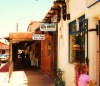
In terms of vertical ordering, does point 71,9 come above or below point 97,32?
above

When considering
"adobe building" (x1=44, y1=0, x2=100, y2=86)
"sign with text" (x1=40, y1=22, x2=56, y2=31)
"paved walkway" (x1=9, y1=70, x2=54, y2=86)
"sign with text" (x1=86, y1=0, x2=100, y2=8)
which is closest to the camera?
"sign with text" (x1=86, y1=0, x2=100, y2=8)

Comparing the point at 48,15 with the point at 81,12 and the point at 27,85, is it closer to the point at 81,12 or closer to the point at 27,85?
the point at 27,85

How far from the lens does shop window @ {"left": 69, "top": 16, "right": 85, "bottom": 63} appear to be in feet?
32.2

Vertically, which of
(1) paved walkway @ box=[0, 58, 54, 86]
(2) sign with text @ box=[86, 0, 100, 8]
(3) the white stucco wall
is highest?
(2) sign with text @ box=[86, 0, 100, 8]

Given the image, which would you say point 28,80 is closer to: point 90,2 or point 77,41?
point 77,41

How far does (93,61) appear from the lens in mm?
8469

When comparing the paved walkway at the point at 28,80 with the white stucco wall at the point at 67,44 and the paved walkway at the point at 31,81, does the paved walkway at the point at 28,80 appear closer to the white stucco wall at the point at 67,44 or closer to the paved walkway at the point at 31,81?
the paved walkway at the point at 31,81

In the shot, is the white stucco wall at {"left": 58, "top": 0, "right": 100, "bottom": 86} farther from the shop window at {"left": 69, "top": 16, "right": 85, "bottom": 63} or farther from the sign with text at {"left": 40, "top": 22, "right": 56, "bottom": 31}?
the sign with text at {"left": 40, "top": 22, "right": 56, "bottom": 31}

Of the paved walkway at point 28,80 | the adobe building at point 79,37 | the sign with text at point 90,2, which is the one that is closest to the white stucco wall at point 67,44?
the adobe building at point 79,37

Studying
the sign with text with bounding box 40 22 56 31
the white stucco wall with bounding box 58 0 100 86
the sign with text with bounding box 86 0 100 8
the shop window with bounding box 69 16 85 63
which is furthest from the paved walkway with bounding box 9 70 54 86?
the sign with text with bounding box 86 0 100 8

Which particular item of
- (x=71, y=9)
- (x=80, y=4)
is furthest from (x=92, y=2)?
(x=71, y=9)

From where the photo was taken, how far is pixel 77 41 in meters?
10.7

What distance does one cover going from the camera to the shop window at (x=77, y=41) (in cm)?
983

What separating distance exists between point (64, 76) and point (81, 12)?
3.91m
